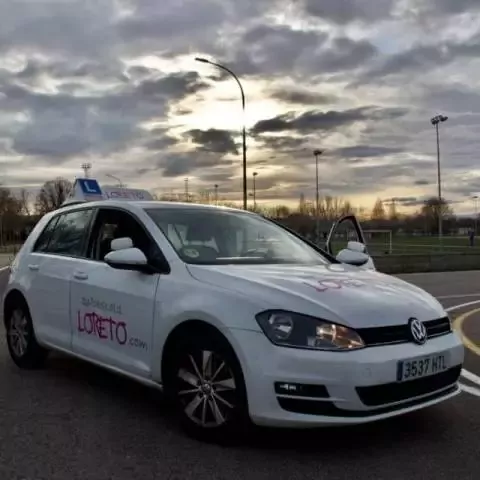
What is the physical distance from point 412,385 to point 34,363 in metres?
3.94

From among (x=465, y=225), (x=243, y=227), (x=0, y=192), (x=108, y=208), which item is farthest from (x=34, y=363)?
(x=465, y=225)

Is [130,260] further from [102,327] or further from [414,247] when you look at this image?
[414,247]

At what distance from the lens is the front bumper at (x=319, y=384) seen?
3.63 metres

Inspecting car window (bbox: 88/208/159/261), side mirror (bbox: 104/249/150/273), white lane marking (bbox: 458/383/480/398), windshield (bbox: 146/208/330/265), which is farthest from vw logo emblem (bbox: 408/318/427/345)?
car window (bbox: 88/208/159/261)

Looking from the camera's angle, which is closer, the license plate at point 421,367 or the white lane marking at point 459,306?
the license plate at point 421,367

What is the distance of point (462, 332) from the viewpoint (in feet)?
29.2

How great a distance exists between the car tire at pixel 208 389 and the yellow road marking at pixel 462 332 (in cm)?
431

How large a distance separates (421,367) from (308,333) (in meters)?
0.77

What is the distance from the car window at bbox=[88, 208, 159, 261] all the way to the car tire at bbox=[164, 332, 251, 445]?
101cm

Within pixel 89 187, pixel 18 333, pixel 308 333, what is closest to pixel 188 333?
pixel 308 333

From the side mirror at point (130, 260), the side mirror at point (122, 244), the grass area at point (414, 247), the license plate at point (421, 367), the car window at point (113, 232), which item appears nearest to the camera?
the license plate at point (421, 367)

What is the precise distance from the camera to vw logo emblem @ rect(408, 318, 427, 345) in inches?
154

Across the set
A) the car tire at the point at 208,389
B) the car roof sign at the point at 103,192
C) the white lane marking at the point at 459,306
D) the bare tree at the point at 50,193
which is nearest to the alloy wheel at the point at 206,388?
the car tire at the point at 208,389

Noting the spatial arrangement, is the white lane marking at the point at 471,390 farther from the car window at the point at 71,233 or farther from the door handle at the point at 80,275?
the car window at the point at 71,233
